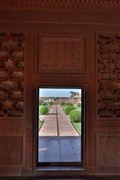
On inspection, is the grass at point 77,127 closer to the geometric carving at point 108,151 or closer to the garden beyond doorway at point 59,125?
the garden beyond doorway at point 59,125

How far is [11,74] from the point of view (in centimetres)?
441

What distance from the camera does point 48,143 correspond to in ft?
15.4

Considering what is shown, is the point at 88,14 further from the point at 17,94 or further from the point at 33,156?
the point at 33,156

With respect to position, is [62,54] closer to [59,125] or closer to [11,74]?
[11,74]

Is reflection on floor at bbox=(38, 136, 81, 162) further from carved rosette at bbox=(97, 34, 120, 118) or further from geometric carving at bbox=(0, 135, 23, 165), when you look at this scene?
carved rosette at bbox=(97, 34, 120, 118)

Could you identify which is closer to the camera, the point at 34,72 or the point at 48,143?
the point at 34,72

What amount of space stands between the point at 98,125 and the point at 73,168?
87 centimetres

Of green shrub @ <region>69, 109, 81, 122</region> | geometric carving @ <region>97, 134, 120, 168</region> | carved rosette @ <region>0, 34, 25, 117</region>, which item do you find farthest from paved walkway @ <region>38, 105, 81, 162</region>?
carved rosette @ <region>0, 34, 25, 117</region>

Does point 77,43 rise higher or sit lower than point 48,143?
higher

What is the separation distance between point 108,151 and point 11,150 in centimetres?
167

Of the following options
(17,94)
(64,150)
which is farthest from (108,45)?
(64,150)

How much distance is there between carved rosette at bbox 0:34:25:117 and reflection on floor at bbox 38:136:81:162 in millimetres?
765

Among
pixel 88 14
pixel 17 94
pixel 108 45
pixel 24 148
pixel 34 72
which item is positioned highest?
pixel 88 14

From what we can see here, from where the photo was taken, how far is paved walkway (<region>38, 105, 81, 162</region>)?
4.54 m
